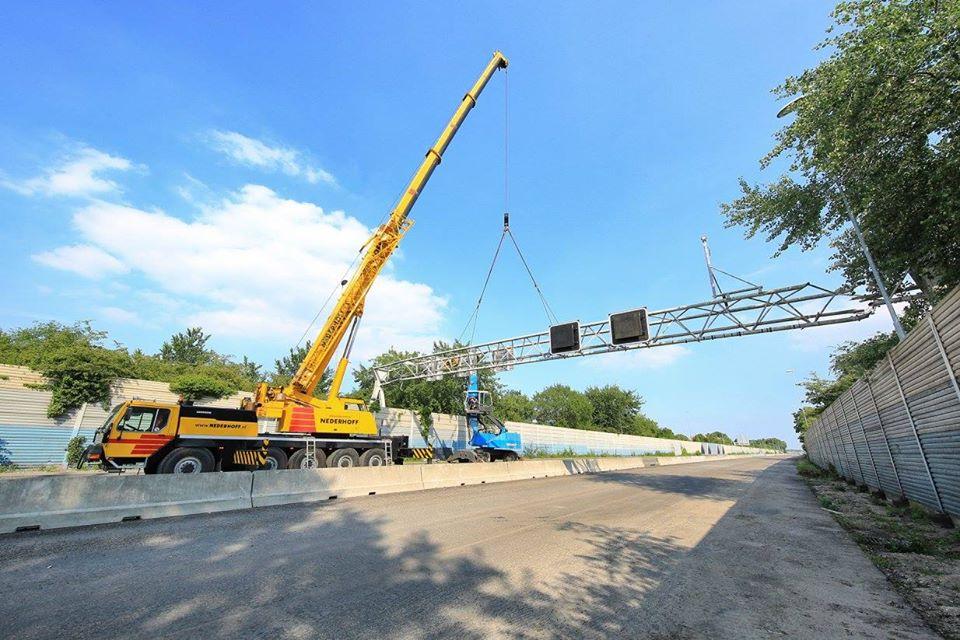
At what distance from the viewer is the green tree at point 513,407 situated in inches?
1997

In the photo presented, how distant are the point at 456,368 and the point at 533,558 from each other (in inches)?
809

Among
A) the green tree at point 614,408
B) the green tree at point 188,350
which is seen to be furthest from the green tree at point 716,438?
the green tree at point 188,350

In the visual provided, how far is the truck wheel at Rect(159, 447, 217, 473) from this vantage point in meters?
12.3

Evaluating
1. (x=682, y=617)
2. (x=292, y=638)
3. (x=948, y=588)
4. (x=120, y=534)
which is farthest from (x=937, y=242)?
(x=120, y=534)

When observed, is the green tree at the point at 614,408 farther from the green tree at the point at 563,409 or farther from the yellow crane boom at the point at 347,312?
the yellow crane boom at the point at 347,312

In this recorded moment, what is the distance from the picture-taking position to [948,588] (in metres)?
4.51

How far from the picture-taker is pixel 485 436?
23250 mm

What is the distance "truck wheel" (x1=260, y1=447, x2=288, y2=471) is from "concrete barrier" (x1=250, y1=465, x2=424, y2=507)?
4609 millimetres

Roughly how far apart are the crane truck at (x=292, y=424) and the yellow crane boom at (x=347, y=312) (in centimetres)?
4

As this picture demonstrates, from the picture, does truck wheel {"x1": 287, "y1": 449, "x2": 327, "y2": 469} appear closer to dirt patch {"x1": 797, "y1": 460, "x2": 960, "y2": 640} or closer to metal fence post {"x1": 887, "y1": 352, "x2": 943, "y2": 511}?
dirt patch {"x1": 797, "y1": 460, "x2": 960, "y2": 640}

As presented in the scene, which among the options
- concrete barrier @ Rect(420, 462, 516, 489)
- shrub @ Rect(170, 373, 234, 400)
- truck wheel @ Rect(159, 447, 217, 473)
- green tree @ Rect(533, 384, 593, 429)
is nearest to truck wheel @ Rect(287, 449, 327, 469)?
truck wheel @ Rect(159, 447, 217, 473)

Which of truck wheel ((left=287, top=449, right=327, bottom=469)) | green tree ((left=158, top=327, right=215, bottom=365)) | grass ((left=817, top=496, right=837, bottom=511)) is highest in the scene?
green tree ((left=158, top=327, right=215, bottom=365))

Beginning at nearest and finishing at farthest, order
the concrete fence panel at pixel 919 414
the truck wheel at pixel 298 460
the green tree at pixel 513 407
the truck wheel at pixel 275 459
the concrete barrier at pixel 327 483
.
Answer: the concrete fence panel at pixel 919 414 < the concrete barrier at pixel 327 483 < the truck wheel at pixel 275 459 < the truck wheel at pixel 298 460 < the green tree at pixel 513 407

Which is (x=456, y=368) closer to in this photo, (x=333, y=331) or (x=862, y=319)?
(x=333, y=331)
